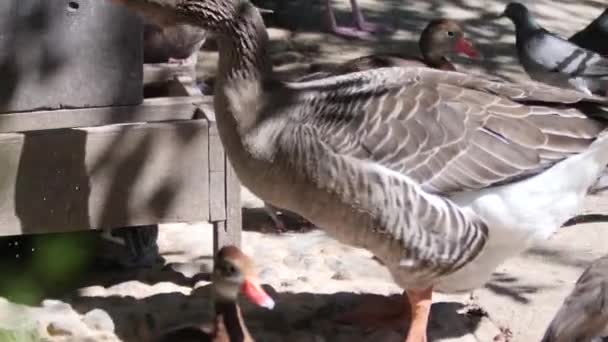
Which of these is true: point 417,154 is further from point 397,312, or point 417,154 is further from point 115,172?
point 115,172

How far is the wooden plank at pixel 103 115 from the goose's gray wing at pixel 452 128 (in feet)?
3.22

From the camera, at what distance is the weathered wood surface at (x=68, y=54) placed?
5652 millimetres

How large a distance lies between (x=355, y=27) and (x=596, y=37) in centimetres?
217

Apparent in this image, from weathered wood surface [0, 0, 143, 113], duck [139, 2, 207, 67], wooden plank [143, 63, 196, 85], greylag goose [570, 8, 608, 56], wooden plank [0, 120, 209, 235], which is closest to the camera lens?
wooden plank [0, 120, 209, 235]

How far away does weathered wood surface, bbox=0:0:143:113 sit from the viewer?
5.65 meters

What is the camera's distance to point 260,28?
5340mm

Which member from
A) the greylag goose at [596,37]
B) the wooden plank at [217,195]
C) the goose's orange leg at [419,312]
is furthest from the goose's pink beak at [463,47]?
the goose's orange leg at [419,312]

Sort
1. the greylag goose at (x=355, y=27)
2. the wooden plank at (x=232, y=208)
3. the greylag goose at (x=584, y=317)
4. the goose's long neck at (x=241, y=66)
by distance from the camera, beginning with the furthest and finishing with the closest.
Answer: the greylag goose at (x=355, y=27) → the wooden plank at (x=232, y=208) → the goose's long neck at (x=241, y=66) → the greylag goose at (x=584, y=317)

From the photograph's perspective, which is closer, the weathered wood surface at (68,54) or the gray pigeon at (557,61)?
the weathered wood surface at (68,54)

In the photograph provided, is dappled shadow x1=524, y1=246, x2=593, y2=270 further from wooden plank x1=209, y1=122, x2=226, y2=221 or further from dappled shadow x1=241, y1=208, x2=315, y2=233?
wooden plank x1=209, y1=122, x2=226, y2=221

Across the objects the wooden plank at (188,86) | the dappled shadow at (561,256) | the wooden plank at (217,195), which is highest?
the wooden plank at (188,86)

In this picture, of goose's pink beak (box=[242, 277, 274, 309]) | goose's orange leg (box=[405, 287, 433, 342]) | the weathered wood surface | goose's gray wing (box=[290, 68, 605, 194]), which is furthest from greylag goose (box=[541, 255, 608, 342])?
the weathered wood surface

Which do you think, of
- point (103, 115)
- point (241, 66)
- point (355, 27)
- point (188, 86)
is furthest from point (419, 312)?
point (355, 27)

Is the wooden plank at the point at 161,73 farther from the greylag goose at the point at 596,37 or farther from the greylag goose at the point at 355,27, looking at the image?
the greylag goose at the point at 596,37
